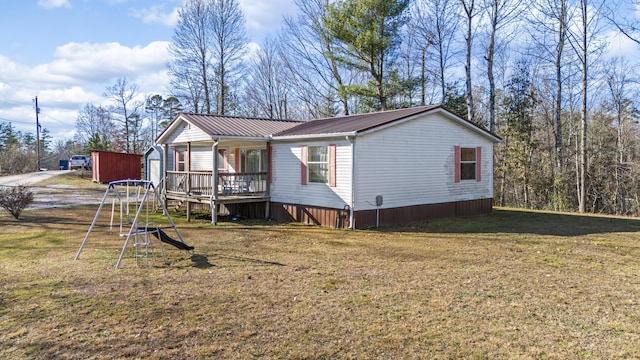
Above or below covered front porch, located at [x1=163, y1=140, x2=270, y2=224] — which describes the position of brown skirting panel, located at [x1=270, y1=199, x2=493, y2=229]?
below

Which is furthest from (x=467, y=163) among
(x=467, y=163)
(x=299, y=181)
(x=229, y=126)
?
(x=229, y=126)

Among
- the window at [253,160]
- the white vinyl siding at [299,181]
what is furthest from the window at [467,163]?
the window at [253,160]

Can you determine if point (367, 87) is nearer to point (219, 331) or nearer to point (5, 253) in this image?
point (5, 253)

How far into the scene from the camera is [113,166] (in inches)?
1147

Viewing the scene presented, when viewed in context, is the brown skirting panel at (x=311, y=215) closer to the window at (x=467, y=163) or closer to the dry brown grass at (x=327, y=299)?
the dry brown grass at (x=327, y=299)

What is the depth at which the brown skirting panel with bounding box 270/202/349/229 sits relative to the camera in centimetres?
1198

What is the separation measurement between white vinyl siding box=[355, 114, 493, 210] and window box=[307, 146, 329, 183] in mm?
1236

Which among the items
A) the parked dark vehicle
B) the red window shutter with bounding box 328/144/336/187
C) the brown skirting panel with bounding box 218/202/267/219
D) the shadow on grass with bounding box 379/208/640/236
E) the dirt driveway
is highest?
the parked dark vehicle

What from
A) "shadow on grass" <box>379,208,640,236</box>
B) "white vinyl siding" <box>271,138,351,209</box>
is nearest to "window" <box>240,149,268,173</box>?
"white vinyl siding" <box>271,138,351,209</box>

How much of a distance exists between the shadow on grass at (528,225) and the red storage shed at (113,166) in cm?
2290

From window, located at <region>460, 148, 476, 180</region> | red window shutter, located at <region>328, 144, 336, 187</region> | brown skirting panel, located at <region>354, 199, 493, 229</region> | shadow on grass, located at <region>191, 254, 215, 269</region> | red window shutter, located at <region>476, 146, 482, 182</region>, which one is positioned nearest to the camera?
shadow on grass, located at <region>191, 254, 215, 269</region>

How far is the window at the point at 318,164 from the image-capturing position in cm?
1244

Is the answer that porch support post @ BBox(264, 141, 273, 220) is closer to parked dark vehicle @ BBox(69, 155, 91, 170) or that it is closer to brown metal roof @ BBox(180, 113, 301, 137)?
brown metal roof @ BBox(180, 113, 301, 137)

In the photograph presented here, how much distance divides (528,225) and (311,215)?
6.34m
